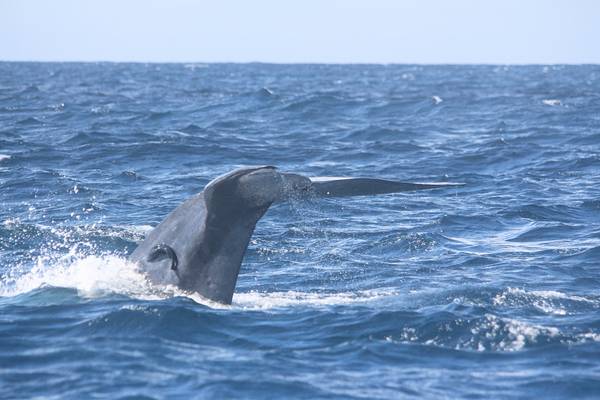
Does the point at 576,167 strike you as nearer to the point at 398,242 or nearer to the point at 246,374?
the point at 398,242

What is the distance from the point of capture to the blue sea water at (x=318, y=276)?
8312mm

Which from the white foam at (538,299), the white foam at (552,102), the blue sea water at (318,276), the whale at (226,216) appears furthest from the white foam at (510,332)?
the white foam at (552,102)

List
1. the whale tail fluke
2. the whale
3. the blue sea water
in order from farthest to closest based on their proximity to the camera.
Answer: the whale tail fluke < the whale < the blue sea water

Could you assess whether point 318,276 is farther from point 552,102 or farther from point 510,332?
point 552,102

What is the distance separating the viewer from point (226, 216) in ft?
30.2

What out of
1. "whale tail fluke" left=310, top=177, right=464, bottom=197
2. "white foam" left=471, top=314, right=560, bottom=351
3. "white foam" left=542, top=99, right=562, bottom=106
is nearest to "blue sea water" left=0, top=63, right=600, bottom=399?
"white foam" left=471, top=314, right=560, bottom=351

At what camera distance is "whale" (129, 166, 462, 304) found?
9.08m

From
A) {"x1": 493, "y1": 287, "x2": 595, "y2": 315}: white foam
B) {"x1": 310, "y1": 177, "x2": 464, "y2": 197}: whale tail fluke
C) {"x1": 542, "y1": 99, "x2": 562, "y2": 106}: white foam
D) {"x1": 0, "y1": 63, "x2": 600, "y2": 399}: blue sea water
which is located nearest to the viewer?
{"x1": 0, "y1": 63, "x2": 600, "y2": 399}: blue sea water

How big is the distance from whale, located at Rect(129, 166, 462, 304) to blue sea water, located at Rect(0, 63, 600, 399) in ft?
0.67

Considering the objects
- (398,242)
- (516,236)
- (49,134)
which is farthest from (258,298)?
(49,134)

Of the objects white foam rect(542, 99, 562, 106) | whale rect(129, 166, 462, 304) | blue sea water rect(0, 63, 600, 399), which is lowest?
blue sea water rect(0, 63, 600, 399)

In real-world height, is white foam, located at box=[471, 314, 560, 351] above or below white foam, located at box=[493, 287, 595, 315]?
above

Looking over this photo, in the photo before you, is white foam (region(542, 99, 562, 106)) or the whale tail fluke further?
white foam (region(542, 99, 562, 106))

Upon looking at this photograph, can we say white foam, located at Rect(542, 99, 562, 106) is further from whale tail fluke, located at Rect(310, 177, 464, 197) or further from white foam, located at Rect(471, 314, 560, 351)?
whale tail fluke, located at Rect(310, 177, 464, 197)
